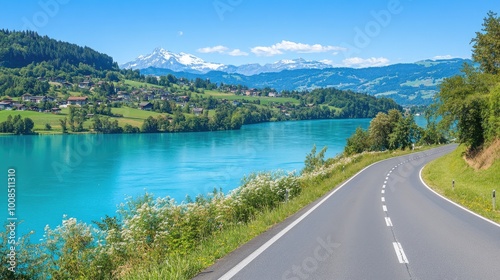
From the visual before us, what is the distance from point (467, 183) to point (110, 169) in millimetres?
46880

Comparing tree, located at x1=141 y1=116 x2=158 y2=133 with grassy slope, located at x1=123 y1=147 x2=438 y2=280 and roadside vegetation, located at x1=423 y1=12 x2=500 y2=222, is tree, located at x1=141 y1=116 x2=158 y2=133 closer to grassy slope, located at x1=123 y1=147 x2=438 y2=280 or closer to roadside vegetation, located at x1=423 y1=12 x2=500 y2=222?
roadside vegetation, located at x1=423 y1=12 x2=500 y2=222

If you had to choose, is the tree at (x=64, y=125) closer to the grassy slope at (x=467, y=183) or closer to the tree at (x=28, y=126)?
the tree at (x=28, y=126)

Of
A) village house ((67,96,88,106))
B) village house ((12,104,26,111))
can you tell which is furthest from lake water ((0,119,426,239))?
village house ((67,96,88,106))

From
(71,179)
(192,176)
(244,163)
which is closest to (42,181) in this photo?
(71,179)

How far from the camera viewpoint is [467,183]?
28.2 meters

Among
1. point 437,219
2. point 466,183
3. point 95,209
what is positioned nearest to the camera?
point 437,219

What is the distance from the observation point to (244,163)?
63938 mm

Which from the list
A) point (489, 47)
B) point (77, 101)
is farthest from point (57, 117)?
point (489, 47)

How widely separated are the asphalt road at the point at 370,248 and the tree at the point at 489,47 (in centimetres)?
2760

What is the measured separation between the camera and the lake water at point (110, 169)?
37.8 meters

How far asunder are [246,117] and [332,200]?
513 feet

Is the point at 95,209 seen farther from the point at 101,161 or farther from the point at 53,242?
the point at 101,161

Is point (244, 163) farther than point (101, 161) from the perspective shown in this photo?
No

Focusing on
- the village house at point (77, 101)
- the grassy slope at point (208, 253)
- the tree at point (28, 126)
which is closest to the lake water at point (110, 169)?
the tree at point (28, 126)
